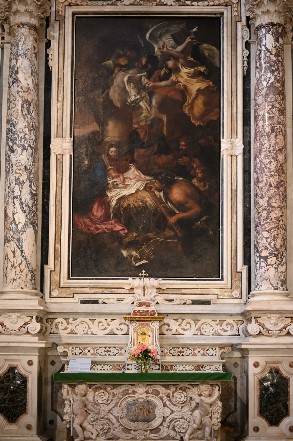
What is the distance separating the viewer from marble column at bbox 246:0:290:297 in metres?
17.9

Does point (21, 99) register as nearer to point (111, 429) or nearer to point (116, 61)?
point (116, 61)

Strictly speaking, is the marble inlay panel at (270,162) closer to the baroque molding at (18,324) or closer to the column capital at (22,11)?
the baroque molding at (18,324)

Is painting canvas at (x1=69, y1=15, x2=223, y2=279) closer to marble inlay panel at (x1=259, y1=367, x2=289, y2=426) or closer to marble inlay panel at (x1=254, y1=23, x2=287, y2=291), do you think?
marble inlay panel at (x1=254, y1=23, x2=287, y2=291)

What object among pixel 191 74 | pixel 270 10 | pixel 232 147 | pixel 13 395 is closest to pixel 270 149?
pixel 232 147

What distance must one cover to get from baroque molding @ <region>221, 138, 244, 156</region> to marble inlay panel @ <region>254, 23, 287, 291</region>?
40 centimetres

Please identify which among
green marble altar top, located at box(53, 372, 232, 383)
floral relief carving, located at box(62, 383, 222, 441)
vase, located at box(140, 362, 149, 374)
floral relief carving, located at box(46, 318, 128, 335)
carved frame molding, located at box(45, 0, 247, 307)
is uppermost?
carved frame molding, located at box(45, 0, 247, 307)

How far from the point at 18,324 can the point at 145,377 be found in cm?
231

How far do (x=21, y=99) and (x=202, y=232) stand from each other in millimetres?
3741

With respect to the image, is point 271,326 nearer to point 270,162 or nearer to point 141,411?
point 141,411

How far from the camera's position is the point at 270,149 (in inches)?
713

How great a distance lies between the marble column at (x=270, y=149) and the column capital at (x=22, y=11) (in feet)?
11.8

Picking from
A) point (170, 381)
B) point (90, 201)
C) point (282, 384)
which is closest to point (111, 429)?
point (170, 381)

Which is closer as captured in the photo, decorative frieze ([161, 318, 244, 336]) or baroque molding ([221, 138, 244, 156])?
decorative frieze ([161, 318, 244, 336])

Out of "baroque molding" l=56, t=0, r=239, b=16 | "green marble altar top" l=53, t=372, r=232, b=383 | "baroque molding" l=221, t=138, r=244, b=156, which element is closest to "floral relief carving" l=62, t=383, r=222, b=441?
"green marble altar top" l=53, t=372, r=232, b=383
